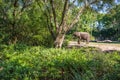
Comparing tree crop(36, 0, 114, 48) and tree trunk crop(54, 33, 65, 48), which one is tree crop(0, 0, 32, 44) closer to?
tree crop(36, 0, 114, 48)

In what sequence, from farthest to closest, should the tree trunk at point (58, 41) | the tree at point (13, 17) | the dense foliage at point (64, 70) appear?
the tree at point (13, 17)
the tree trunk at point (58, 41)
the dense foliage at point (64, 70)

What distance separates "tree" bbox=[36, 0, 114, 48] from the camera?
13.1 meters

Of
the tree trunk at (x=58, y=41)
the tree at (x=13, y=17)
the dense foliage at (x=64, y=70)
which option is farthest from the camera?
the tree at (x=13, y=17)

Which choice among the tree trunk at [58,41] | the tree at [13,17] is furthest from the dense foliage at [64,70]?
the tree at [13,17]

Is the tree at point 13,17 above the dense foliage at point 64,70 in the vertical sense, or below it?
above

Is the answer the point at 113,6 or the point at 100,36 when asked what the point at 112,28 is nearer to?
the point at 100,36

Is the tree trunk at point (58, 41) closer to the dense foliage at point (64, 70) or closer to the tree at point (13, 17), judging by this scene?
the tree at point (13, 17)

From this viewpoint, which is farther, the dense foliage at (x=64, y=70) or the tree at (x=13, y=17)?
the tree at (x=13, y=17)

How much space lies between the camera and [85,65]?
6.64 meters

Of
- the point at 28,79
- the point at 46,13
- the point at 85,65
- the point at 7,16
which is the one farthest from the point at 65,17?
the point at 28,79

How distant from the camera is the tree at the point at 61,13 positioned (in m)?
13.1

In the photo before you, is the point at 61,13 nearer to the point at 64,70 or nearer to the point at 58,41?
the point at 58,41

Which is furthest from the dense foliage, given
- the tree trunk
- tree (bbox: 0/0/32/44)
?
tree (bbox: 0/0/32/44)

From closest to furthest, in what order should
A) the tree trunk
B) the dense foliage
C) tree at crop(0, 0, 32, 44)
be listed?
the dense foliage → the tree trunk → tree at crop(0, 0, 32, 44)
